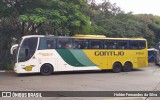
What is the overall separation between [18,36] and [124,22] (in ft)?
48.0

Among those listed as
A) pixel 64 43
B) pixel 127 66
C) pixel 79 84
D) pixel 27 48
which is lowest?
pixel 79 84

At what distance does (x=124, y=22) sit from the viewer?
36438mm

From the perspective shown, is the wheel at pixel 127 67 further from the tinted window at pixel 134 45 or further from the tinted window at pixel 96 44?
the tinted window at pixel 96 44

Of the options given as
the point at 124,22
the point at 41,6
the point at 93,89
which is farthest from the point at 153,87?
the point at 124,22

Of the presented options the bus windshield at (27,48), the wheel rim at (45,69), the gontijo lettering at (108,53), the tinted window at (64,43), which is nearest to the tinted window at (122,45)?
the gontijo lettering at (108,53)

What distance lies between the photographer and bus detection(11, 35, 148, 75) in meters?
20.9

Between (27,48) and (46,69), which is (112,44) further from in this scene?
(27,48)

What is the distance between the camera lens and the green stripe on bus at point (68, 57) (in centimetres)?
2194

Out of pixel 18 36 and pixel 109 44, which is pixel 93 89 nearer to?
pixel 109 44

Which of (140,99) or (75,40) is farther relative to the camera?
(75,40)

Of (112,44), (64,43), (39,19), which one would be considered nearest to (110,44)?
(112,44)

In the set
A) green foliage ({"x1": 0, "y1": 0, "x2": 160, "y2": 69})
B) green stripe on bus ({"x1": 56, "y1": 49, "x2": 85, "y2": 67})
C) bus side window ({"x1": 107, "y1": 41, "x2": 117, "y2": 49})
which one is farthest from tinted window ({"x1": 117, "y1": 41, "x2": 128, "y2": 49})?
green stripe on bus ({"x1": 56, "y1": 49, "x2": 85, "y2": 67})

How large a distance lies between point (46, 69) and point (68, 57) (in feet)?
5.48

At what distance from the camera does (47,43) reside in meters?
21.5
